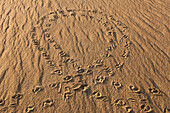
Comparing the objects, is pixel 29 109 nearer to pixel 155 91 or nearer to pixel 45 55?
pixel 45 55

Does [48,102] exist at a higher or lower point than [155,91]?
higher

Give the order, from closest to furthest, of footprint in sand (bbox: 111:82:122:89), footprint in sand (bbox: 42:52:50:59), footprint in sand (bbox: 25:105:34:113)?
footprint in sand (bbox: 25:105:34:113) → footprint in sand (bbox: 111:82:122:89) → footprint in sand (bbox: 42:52:50:59)

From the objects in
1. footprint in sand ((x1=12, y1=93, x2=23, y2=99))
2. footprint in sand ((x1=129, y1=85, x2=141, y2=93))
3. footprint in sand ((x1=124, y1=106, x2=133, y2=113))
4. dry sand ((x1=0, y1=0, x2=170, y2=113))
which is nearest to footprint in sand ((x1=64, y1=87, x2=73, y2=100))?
dry sand ((x1=0, y1=0, x2=170, y2=113))

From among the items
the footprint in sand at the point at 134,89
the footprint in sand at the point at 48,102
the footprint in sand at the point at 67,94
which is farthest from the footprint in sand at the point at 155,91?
the footprint in sand at the point at 48,102

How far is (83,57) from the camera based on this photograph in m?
3.97

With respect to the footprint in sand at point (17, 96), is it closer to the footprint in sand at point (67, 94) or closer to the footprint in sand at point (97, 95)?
the footprint in sand at point (67, 94)

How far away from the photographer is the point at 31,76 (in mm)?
3469

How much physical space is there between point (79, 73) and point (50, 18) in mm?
2393

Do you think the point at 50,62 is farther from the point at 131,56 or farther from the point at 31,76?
the point at 131,56

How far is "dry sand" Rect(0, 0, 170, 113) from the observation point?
3.07 metres

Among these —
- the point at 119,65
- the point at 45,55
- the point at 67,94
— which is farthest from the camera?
the point at 45,55

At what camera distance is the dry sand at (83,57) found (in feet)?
10.1

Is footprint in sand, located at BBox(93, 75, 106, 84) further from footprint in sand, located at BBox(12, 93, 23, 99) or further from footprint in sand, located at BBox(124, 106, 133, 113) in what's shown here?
footprint in sand, located at BBox(12, 93, 23, 99)

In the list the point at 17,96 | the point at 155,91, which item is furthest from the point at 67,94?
the point at 155,91
